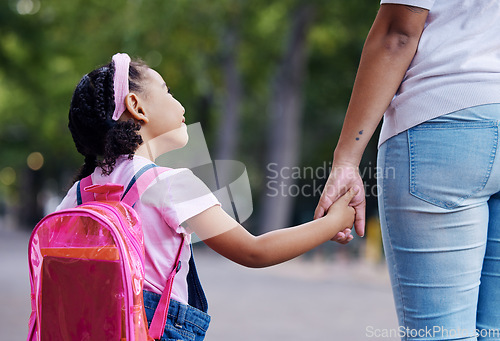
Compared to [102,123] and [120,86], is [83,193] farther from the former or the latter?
[120,86]

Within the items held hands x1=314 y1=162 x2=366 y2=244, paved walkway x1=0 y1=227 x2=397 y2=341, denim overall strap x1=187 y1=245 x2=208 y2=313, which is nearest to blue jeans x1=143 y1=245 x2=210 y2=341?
denim overall strap x1=187 y1=245 x2=208 y2=313

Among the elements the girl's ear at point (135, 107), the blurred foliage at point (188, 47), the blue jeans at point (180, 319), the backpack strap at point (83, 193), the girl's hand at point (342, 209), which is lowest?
the blue jeans at point (180, 319)

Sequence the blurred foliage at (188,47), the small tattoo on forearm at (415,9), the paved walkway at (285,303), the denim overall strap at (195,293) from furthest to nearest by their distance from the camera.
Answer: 1. the blurred foliage at (188,47)
2. the paved walkway at (285,303)
3. the denim overall strap at (195,293)
4. the small tattoo on forearm at (415,9)

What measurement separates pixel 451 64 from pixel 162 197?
3.00ft

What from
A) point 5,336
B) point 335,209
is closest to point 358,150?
point 335,209

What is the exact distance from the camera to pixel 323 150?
21.7 m

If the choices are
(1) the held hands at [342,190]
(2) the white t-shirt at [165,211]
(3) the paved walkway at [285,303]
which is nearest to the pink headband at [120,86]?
(2) the white t-shirt at [165,211]

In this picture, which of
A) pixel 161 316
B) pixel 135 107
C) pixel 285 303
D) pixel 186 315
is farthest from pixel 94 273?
pixel 285 303

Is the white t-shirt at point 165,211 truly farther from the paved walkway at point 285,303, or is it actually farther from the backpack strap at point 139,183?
the paved walkway at point 285,303

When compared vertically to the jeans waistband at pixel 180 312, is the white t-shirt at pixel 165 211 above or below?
above

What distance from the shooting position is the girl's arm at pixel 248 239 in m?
1.97

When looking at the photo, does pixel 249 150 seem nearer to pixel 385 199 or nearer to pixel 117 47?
pixel 117 47

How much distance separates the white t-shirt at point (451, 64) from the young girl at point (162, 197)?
0.42 m

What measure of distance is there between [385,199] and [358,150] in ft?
0.76
